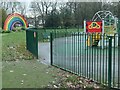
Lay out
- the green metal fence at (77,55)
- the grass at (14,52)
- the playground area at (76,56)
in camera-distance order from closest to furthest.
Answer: the green metal fence at (77,55) < the playground area at (76,56) < the grass at (14,52)

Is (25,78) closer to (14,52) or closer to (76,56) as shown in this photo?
(76,56)

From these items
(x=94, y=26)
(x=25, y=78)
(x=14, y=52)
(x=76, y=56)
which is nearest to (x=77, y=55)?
(x=76, y=56)

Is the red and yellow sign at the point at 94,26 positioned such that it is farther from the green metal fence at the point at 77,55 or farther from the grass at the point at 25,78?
the grass at the point at 25,78

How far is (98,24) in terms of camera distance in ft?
62.1

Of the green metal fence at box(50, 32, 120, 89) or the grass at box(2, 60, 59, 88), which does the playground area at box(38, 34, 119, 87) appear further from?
the grass at box(2, 60, 59, 88)

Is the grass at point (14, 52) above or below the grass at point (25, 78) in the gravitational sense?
above

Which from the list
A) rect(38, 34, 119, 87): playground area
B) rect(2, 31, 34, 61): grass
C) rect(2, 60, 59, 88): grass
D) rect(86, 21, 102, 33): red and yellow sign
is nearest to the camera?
rect(2, 60, 59, 88): grass

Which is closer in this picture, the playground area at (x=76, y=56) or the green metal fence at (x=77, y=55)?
the green metal fence at (x=77, y=55)

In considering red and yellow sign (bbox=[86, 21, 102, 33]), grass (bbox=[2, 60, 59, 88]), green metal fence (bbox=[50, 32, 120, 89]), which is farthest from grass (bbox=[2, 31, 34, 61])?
red and yellow sign (bbox=[86, 21, 102, 33])

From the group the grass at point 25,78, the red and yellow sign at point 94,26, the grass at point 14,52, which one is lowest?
the grass at point 25,78

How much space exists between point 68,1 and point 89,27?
127ft

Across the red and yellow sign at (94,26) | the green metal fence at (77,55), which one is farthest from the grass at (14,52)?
the red and yellow sign at (94,26)

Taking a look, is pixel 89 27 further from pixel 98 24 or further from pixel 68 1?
pixel 68 1

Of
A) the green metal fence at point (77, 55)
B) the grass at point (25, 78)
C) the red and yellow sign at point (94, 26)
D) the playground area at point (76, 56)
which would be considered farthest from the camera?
the red and yellow sign at point (94, 26)
